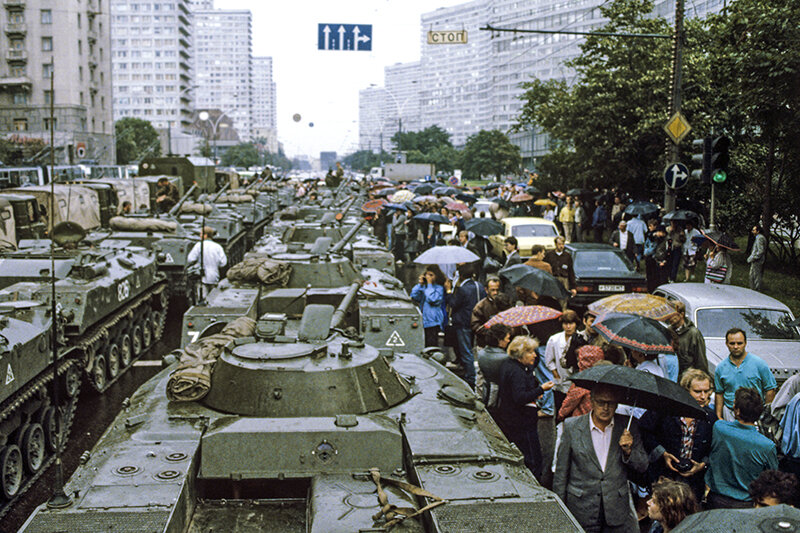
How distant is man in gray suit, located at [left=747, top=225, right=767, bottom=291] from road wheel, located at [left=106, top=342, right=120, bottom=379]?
38.8ft

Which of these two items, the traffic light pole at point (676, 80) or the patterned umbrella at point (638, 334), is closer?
the patterned umbrella at point (638, 334)

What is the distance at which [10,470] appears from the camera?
29.5ft

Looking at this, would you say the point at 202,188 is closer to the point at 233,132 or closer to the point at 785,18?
the point at 785,18

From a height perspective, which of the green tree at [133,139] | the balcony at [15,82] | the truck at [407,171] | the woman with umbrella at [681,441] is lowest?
the woman with umbrella at [681,441]

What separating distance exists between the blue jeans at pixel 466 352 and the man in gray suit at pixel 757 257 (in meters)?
7.60

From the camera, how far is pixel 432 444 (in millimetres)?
6242

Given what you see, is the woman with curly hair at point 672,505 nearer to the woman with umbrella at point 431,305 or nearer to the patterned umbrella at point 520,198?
the woman with umbrella at point 431,305

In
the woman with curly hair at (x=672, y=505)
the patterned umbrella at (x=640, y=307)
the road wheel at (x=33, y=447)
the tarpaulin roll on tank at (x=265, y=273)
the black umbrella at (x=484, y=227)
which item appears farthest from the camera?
the black umbrella at (x=484, y=227)

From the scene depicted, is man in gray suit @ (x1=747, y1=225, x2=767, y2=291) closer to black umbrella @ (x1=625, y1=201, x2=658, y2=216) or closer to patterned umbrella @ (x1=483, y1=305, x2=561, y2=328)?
black umbrella @ (x1=625, y1=201, x2=658, y2=216)

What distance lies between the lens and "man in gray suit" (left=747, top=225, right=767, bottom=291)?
17078 millimetres

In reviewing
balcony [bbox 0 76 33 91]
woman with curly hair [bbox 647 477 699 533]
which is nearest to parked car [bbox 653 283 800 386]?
woman with curly hair [bbox 647 477 699 533]

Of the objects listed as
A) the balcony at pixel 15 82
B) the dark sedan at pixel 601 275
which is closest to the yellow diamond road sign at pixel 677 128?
the dark sedan at pixel 601 275

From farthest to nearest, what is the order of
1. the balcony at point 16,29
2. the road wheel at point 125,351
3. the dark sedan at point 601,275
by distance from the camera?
the balcony at point 16,29 < the dark sedan at point 601,275 < the road wheel at point 125,351

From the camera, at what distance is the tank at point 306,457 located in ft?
17.2
